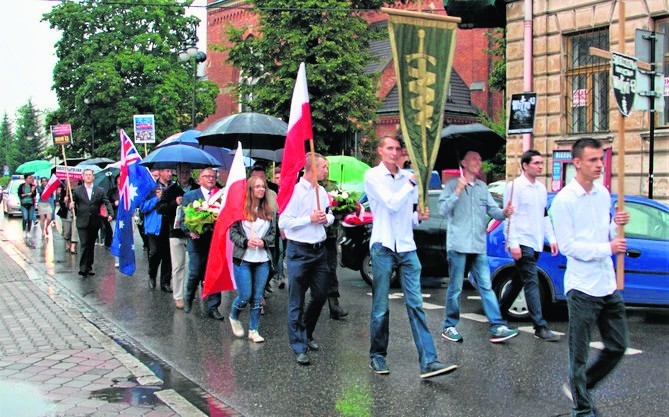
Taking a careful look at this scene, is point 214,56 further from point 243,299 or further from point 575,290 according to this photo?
point 575,290

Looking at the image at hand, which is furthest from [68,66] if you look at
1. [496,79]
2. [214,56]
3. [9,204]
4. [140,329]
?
[140,329]

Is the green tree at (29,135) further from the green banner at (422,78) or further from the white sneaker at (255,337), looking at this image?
the green banner at (422,78)

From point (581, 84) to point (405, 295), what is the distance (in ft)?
39.0

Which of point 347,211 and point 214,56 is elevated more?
point 214,56

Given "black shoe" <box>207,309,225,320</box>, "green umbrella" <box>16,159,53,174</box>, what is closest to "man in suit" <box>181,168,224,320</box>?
"black shoe" <box>207,309,225,320</box>

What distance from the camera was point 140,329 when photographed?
8.48 meters

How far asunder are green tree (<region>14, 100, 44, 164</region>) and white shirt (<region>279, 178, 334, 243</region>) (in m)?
100

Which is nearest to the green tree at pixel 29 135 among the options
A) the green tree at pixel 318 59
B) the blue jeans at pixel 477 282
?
the green tree at pixel 318 59

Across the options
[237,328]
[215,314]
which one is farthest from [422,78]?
[215,314]

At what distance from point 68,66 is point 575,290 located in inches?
1752

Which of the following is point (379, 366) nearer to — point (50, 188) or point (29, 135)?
point (50, 188)

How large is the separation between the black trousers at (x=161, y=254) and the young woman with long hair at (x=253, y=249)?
361 centimetres

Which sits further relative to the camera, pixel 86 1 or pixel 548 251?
pixel 86 1

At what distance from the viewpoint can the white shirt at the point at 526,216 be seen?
7641 millimetres
